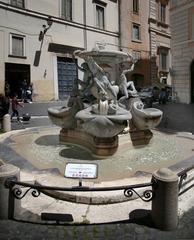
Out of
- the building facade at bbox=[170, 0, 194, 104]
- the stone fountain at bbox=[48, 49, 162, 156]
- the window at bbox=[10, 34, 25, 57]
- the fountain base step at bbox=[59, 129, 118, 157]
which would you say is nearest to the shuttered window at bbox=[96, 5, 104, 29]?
the building facade at bbox=[170, 0, 194, 104]

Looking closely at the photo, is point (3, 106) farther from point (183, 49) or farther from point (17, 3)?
point (183, 49)

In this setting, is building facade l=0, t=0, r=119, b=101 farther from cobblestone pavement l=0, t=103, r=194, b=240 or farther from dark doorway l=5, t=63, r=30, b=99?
cobblestone pavement l=0, t=103, r=194, b=240

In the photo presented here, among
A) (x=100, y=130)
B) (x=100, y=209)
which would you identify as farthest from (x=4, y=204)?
(x=100, y=130)

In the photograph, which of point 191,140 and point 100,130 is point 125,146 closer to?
point 100,130

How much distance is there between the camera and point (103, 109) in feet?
21.0

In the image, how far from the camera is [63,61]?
21891mm

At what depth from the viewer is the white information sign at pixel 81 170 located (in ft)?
11.6

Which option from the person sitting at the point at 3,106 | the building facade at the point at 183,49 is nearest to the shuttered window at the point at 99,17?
the building facade at the point at 183,49

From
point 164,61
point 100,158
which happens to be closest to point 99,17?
point 164,61

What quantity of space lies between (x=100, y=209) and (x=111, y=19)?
24171mm

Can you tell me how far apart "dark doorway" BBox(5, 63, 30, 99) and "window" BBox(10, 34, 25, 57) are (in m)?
0.69

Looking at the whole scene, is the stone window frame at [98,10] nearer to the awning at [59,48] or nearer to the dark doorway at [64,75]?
the awning at [59,48]

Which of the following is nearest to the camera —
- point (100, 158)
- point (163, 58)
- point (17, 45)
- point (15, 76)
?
point (100, 158)

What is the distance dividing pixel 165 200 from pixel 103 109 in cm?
329
